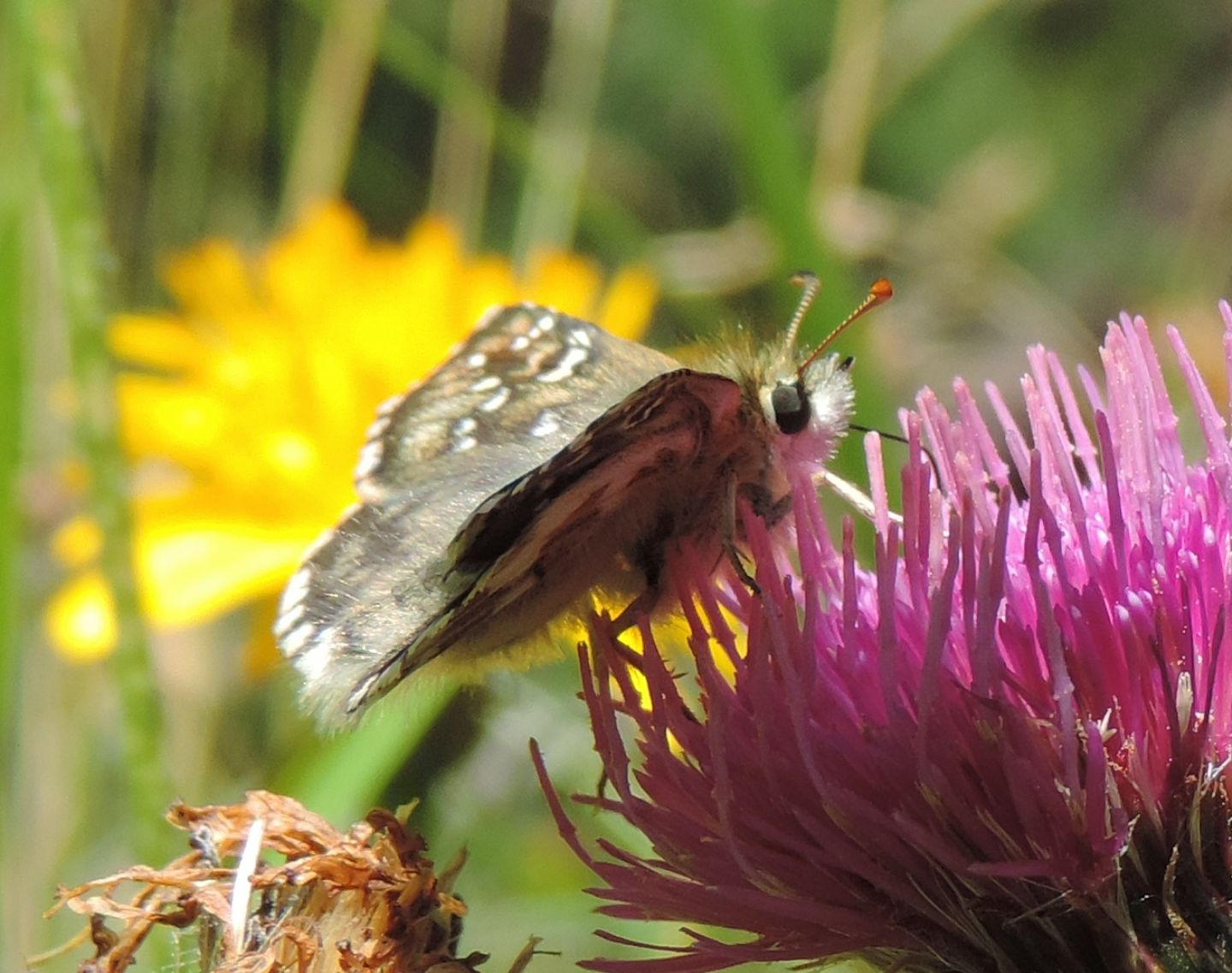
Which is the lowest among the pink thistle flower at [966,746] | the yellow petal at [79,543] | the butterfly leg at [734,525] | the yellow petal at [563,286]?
the pink thistle flower at [966,746]

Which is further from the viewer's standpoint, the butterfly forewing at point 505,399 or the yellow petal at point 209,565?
the yellow petal at point 209,565

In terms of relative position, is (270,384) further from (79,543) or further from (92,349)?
(92,349)

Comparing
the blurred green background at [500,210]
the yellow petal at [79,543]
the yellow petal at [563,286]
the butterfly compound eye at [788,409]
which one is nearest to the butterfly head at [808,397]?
the butterfly compound eye at [788,409]

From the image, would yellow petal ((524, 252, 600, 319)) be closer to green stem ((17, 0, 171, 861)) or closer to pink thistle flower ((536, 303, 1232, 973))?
green stem ((17, 0, 171, 861))

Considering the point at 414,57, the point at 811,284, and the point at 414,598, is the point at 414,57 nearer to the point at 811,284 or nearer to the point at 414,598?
the point at 811,284

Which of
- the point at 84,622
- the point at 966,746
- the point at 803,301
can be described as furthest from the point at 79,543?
the point at 966,746

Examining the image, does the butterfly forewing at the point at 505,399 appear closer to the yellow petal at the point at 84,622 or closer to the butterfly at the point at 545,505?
the butterfly at the point at 545,505

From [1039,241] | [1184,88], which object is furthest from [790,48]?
[1184,88]

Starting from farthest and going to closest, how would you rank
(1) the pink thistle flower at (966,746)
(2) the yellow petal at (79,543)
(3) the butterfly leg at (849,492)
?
(2) the yellow petal at (79,543) → (3) the butterfly leg at (849,492) → (1) the pink thistle flower at (966,746)
